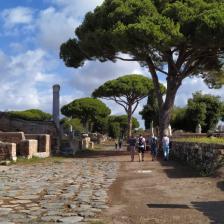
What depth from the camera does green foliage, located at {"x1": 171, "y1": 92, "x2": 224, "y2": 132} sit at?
199ft

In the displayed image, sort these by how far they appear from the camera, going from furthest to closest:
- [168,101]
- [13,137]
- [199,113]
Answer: [199,113]
[168,101]
[13,137]

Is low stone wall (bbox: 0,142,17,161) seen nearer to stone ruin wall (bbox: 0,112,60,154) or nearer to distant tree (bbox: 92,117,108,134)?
stone ruin wall (bbox: 0,112,60,154)

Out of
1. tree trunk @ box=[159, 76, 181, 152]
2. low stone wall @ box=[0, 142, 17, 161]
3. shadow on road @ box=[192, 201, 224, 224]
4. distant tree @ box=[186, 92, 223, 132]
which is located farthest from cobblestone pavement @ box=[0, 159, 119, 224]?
distant tree @ box=[186, 92, 223, 132]

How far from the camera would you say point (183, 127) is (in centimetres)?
6406

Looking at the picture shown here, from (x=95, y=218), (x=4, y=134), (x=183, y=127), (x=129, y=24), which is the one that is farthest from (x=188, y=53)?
(x=183, y=127)

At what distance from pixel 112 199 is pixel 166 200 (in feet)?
3.75

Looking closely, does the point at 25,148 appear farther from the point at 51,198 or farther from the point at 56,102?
the point at 51,198

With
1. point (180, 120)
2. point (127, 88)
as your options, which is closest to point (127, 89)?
point (127, 88)

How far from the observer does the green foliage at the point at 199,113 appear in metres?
60.6

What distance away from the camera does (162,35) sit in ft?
91.8

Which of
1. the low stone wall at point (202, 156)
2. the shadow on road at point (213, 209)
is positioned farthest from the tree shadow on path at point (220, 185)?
the low stone wall at point (202, 156)

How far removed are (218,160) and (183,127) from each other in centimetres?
4823

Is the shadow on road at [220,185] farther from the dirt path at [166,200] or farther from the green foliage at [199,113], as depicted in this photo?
the green foliage at [199,113]

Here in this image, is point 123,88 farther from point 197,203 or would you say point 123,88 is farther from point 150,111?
point 197,203
